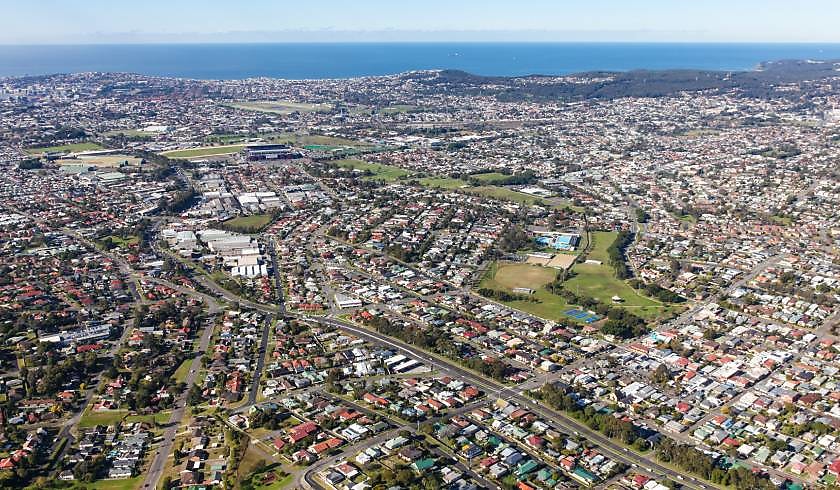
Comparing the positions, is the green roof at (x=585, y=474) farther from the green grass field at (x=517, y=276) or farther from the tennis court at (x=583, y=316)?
the green grass field at (x=517, y=276)

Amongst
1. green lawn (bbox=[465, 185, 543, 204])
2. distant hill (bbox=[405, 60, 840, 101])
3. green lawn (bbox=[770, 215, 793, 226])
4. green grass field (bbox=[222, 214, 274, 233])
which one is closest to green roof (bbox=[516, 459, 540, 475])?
green grass field (bbox=[222, 214, 274, 233])

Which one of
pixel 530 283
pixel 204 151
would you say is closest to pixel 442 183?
pixel 530 283

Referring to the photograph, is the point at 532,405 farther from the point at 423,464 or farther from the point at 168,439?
the point at 168,439

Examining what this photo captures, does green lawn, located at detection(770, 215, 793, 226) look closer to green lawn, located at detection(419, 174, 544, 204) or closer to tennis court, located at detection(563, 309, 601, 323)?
green lawn, located at detection(419, 174, 544, 204)

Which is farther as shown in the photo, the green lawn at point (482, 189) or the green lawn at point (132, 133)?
the green lawn at point (132, 133)

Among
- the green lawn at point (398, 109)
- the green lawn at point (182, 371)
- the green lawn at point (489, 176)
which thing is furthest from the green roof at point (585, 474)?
the green lawn at point (398, 109)

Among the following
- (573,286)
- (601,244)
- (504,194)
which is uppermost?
(504,194)
